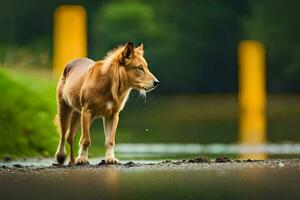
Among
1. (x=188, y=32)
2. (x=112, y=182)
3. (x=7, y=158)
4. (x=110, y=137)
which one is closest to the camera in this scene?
(x=112, y=182)

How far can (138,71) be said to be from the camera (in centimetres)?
923

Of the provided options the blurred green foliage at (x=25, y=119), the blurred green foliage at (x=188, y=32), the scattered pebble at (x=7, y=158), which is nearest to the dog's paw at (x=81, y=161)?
the scattered pebble at (x=7, y=158)

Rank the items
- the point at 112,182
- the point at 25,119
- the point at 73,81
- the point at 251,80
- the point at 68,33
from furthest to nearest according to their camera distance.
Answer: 1. the point at 251,80
2. the point at 68,33
3. the point at 25,119
4. the point at 73,81
5. the point at 112,182

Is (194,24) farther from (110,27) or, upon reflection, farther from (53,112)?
(53,112)

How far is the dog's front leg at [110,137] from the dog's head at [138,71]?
1.04 feet

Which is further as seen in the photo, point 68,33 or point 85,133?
point 68,33

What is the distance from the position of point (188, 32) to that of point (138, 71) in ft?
71.9

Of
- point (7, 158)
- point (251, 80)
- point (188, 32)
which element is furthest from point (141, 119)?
point (7, 158)

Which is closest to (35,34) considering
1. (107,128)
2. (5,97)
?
(5,97)

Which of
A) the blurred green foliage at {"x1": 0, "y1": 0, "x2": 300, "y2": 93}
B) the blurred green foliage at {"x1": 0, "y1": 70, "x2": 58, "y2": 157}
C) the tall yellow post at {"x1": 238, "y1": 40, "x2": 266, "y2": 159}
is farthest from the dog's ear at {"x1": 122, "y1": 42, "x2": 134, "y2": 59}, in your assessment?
the blurred green foliage at {"x1": 0, "y1": 0, "x2": 300, "y2": 93}

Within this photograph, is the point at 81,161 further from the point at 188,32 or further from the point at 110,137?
the point at 188,32

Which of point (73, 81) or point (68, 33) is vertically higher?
point (68, 33)

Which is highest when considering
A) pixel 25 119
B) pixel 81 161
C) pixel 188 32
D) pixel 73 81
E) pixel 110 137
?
pixel 188 32

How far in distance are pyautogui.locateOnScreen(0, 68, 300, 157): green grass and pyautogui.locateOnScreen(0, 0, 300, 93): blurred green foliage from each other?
2.26 ft
